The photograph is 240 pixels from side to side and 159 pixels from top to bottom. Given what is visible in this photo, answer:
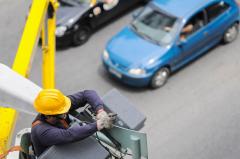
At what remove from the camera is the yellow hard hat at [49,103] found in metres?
4.63

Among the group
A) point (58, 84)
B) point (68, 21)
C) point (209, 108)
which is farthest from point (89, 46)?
point (209, 108)

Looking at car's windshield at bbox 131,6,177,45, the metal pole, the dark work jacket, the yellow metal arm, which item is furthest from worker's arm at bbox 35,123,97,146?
car's windshield at bbox 131,6,177,45

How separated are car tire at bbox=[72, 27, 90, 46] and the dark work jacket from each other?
7.06 metres

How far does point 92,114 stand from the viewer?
16.6 feet

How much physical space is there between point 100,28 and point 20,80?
8073 millimetres

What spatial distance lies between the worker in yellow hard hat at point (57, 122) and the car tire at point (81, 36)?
7163mm

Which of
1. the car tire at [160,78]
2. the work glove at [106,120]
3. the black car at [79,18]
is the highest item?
the work glove at [106,120]

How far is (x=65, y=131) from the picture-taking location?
464 cm

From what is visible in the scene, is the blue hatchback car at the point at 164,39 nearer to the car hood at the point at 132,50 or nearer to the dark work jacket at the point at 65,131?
the car hood at the point at 132,50

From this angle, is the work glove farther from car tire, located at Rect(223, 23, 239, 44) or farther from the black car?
car tire, located at Rect(223, 23, 239, 44)

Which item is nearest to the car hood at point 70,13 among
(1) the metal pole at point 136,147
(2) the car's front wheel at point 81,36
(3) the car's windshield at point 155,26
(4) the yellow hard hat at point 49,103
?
(2) the car's front wheel at point 81,36

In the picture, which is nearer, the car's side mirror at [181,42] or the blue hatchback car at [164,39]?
the blue hatchback car at [164,39]

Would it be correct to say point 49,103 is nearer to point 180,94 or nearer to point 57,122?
point 57,122

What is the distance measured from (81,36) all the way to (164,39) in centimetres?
264
